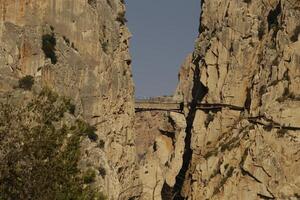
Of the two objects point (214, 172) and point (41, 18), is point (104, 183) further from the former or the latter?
point (214, 172)

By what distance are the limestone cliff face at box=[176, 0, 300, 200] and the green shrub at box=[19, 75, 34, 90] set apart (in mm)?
30459

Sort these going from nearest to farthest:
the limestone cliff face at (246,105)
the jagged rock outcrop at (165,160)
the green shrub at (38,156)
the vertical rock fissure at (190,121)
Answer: the green shrub at (38,156)
the limestone cliff face at (246,105)
the vertical rock fissure at (190,121)
the jagged rock outcrop at (165,160)

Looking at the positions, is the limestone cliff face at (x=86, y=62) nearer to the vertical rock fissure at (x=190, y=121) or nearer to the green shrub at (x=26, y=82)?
the green shrub at (x=26, y=82)

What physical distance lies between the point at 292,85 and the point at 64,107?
5631 centimetres

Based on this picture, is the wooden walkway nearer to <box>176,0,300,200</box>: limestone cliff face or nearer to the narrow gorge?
the narrow gorge

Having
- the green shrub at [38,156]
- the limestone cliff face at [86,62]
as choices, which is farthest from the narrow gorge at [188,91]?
the green shrub at [38,156]

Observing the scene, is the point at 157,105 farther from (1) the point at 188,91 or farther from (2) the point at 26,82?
(2) the point at 26,82

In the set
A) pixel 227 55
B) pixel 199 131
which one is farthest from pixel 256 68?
pixel 199 131

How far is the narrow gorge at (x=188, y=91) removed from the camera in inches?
2598

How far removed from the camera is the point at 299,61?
8494cm

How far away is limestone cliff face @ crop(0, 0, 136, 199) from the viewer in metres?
64.7

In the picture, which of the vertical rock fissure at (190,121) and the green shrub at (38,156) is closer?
the green shrub at (38,156)

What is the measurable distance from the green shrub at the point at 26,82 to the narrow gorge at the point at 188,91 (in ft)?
0.38

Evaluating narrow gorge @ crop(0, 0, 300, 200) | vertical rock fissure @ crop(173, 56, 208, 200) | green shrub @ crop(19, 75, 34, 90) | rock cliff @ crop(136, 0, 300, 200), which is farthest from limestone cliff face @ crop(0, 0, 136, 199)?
vertical rock fissure @ crop(173, 56, 208, 200)
